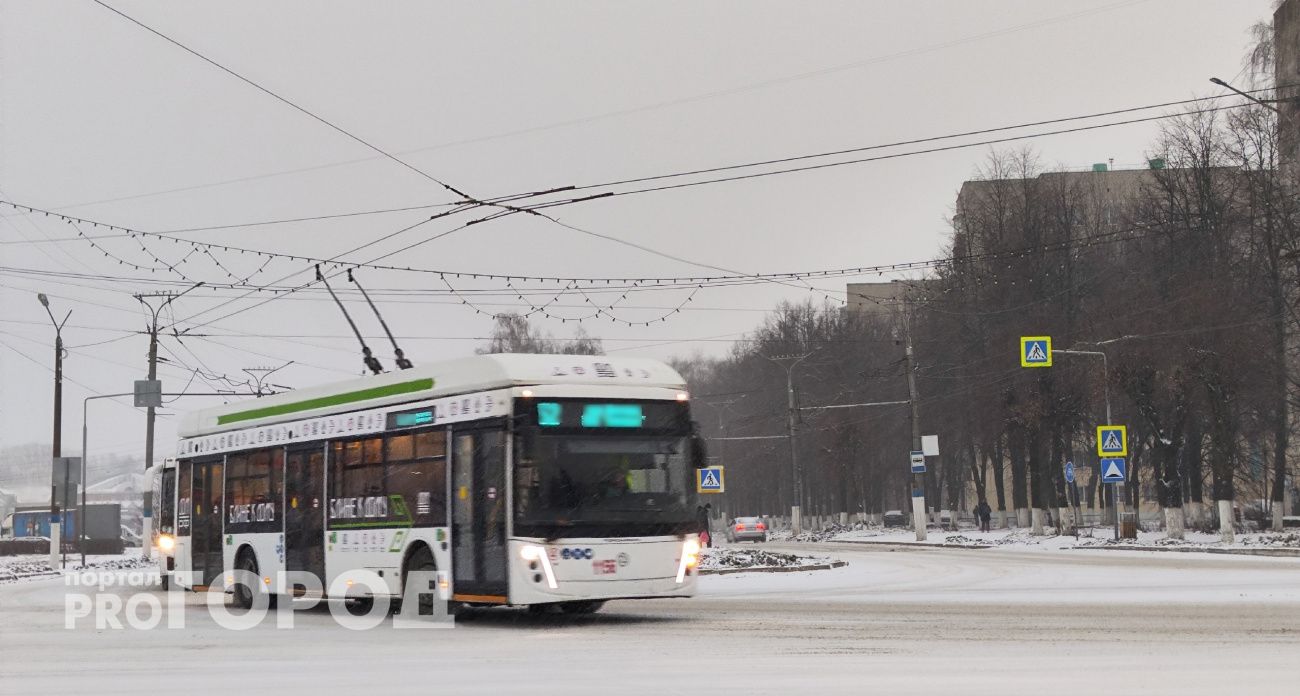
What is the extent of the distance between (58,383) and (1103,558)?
32066 mm

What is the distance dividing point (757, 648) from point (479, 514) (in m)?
5.06

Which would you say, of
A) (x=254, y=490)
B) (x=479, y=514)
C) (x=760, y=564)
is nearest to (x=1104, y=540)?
(x=760, y=564)

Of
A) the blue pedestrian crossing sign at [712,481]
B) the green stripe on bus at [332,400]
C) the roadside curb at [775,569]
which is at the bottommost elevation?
the roadside curb at [775,569]

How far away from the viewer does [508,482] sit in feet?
61.2

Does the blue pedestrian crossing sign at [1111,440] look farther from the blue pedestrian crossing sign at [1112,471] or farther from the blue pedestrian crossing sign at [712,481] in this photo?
the blue pedestrian crossing sign at [712,481]

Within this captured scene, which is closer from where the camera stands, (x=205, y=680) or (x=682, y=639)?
(x=205, y=680)

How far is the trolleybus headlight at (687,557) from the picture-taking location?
19.0 metres

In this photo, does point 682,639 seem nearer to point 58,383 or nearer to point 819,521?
point 58,383

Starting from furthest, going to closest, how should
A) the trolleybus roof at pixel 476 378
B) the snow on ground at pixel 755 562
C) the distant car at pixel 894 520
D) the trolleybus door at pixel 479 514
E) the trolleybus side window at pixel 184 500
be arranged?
the distant car at pixel 894 520
the snow on ground at pixel 755 562
the trolleybus side window at pixel 184 500
the trolleybus roof at pixel 476 378
the trolleybus door at pixel 479 514

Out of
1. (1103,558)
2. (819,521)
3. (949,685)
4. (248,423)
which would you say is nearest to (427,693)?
(949,685)

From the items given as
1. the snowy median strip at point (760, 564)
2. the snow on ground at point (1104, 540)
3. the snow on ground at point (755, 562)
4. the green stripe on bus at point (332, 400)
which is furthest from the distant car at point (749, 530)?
the green stripe on bus at point (332, 400)

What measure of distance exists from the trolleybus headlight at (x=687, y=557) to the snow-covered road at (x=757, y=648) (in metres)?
0.64

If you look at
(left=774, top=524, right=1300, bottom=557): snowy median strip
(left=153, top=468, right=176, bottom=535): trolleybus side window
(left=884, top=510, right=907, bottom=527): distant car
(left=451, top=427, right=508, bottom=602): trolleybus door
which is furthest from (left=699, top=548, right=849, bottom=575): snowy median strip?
(left=884, top=510, right=907, bottom=527): distant car

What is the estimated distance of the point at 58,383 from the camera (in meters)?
52.9
